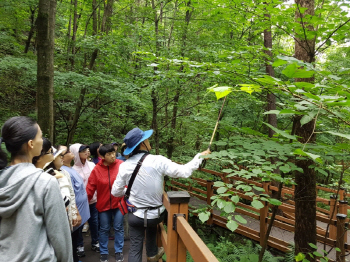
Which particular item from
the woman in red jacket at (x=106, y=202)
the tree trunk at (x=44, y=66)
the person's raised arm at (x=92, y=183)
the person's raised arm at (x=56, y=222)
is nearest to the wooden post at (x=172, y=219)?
the person's raised arm at (x=56, y=222)

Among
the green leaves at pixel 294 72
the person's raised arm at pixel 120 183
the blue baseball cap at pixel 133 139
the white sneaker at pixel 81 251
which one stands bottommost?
the white sneaker at pixel 81 251

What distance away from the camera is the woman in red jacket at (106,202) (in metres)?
3.47

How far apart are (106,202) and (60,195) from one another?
2210mm

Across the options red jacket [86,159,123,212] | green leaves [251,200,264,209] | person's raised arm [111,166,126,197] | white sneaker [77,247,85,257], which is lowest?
white sneaker [77,247,85,257]

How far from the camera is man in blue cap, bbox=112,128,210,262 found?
246cm

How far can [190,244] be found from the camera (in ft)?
4.77

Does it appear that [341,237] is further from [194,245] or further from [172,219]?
[194,245]

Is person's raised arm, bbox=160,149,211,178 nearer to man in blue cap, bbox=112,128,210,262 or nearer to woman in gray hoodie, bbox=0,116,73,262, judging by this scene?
man in blue cap, bbox=112,128,210,262

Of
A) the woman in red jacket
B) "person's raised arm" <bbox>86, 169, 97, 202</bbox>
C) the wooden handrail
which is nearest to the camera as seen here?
the wooden handrail

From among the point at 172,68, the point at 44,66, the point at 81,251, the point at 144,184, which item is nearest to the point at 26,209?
the point at 144,184

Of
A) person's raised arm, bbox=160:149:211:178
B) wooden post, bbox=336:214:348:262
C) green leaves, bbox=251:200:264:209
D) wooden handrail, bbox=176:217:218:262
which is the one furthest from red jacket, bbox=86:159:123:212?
wooden post, bbox=336:214:348:262

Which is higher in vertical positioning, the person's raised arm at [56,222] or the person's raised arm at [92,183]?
the person's raised arm at [56,222]

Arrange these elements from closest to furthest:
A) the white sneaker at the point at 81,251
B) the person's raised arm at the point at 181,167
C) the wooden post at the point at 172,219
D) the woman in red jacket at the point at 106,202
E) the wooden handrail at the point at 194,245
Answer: the wooden handrail at the point at 194,245, the wooden post at the point at 172,219, the person's raised arm at the point at 181,167, the woman in red jacket at the point at 106,202, the white sneaker at the point at 81,251

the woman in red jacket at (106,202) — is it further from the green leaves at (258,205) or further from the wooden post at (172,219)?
the green leaves at (258,205)
